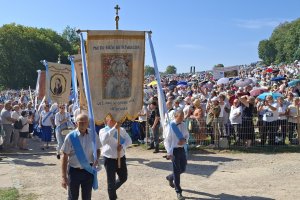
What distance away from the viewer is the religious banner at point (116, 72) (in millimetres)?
8047

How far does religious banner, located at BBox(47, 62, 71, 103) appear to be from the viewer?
53.7 feet

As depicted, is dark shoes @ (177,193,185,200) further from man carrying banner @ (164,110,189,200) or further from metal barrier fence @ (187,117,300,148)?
metal barrier fence @ (187,117,300,148)

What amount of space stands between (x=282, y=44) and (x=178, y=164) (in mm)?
116973

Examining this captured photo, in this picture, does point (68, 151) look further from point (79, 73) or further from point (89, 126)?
point (79, 73)

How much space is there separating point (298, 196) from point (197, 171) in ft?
10.9

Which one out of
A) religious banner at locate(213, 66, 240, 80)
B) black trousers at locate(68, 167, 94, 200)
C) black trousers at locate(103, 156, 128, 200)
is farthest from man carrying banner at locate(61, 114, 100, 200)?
religious banner at locate(213, 66, 240, 80)

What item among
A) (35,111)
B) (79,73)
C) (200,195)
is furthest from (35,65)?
(200,195)

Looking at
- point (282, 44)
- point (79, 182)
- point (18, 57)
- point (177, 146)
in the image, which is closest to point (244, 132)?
point (177, 146)

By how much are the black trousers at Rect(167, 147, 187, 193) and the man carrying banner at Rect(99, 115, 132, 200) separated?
1065mm

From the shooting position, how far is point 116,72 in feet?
27.2

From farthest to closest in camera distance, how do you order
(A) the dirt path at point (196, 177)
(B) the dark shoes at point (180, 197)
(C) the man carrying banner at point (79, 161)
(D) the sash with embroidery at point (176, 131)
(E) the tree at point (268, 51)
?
(E) the tree at point (268, 51) → (A) the dirt path at point (196, 177) → (D) the sash with embroidery at point (176, 131) → (B) the dark shoes at point (180, 197) → (C) the man carrying banner at point (79, 161)

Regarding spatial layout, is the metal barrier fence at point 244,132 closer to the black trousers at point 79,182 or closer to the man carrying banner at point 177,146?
the man carrying banner at point 177,146

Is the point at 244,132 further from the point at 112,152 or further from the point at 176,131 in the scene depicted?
the point at 112,152

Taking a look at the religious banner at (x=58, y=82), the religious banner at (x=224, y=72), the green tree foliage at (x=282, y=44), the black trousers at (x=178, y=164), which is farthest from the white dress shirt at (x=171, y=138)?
the green tree foliage at (x=282, y=44)
